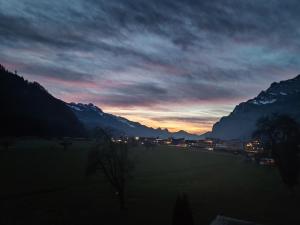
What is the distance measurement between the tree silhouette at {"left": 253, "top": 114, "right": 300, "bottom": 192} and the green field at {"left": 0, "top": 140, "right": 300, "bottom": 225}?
14.5 ft

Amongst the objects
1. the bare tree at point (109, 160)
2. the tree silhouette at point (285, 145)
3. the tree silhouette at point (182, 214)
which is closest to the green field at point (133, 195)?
the bare tree at point (109, 160)

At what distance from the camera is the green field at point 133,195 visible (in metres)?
46.3

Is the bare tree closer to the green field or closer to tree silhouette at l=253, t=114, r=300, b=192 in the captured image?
the green field

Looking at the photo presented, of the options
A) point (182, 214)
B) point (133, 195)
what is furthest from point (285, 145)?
point (182, 214)

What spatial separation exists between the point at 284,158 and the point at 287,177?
11.1 feet

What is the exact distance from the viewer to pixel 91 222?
4422 centimetres

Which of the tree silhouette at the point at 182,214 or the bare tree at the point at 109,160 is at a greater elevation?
the bare tree at the point at 109,160

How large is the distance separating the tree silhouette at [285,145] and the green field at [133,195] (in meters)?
4.43

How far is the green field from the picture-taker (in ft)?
152

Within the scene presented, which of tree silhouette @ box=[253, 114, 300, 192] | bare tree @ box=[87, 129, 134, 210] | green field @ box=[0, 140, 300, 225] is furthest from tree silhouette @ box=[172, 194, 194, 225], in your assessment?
tree silhouette @ box=[253, 114, 300, 192]

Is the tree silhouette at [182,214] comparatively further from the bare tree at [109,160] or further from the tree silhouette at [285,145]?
the tree silhouette at [285,145]

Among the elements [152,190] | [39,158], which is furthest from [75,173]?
[152,190]

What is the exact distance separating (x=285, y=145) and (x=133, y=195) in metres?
28.9

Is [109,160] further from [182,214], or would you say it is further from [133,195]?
[182,214]
